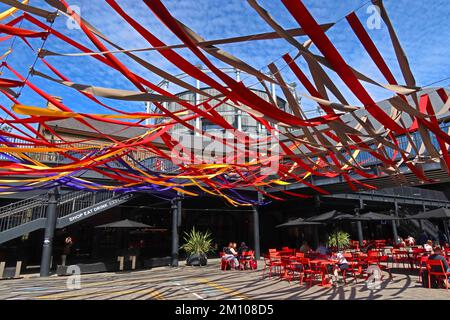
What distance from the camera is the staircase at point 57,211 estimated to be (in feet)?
44.4

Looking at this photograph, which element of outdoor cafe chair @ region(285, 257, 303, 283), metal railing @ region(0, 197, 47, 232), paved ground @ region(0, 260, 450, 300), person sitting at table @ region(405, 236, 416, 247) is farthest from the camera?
person sitting at table @ region(405, 236, 416, 247)

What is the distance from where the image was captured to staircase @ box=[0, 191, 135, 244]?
13.5m

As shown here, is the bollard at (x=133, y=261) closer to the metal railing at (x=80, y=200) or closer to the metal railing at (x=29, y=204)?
the metal railing at (x=80, y=200)

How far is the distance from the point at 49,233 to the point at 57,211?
1331 mm

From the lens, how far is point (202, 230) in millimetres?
23391

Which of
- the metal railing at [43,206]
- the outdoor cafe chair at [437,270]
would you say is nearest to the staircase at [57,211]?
the metal railing at [43,206]

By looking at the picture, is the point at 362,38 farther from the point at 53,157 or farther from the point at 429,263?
the point at 53,157

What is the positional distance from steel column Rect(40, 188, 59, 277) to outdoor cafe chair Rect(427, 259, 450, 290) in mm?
14532

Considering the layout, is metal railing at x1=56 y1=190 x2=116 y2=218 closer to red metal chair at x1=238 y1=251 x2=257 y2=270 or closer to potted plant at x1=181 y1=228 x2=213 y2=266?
potted plant at x1=181 y1=228 x2=213 y2=266

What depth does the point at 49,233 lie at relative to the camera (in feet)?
44.4

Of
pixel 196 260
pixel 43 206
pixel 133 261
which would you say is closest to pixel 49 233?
pixel 43 206

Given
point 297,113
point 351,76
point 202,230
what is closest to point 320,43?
point 351,76

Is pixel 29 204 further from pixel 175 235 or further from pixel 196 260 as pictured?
pixel 196 260

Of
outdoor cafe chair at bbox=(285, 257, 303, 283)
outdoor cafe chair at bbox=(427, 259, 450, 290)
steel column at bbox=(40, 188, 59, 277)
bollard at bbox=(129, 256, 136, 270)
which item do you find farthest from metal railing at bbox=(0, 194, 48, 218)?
outdoor cafe chair at bbox=(427, 259, 450, 290)
